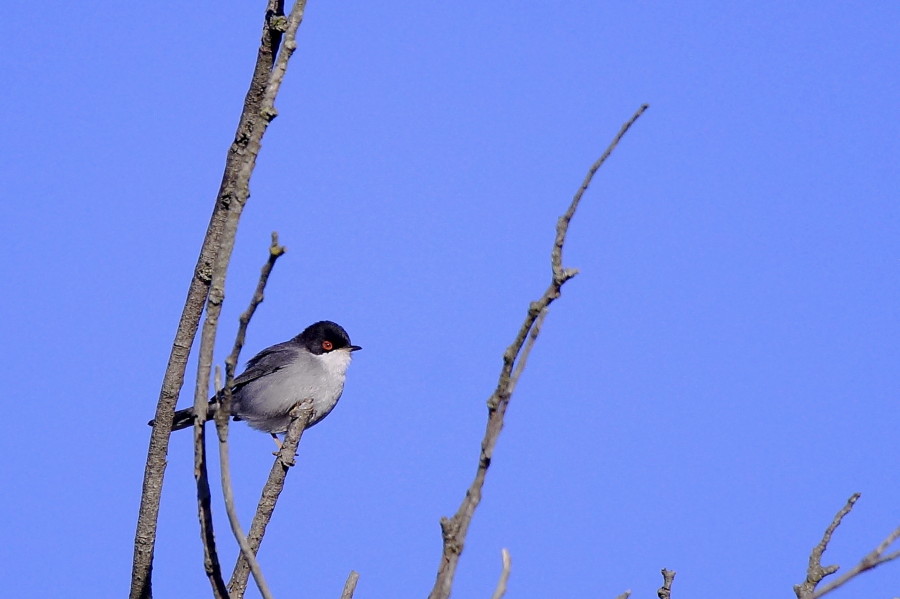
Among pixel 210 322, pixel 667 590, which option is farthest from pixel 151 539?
pixel 667 590

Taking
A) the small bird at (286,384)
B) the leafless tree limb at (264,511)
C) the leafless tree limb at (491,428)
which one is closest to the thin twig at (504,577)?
the leafless tree limb at (491,428)

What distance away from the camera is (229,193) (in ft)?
11.3

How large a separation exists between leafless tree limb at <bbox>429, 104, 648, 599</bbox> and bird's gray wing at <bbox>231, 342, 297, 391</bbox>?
8.19 meters

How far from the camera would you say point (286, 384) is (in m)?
10.0

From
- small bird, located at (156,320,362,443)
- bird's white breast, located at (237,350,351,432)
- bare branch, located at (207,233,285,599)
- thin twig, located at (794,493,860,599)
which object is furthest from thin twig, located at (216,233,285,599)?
bird's white breast, located at (237,350,351,432)

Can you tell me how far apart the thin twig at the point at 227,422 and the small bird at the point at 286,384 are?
24.3 feet

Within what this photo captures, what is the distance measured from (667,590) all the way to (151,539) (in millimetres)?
1809

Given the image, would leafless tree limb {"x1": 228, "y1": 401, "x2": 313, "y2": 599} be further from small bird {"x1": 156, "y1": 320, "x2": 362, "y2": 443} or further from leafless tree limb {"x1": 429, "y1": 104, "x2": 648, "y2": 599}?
small bird {"x1": 156, "y1": 320, "x2": 362, "y2": 443}

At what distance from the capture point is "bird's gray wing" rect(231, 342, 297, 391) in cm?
1024

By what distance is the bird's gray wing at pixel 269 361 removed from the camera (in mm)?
10242

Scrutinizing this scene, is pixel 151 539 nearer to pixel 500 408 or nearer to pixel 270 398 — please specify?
pixel 500 408

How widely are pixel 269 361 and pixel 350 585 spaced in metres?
7.44

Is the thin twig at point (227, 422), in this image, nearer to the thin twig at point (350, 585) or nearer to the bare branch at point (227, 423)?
the bare branch at point (227, 423)

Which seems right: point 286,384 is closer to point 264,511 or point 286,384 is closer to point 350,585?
point 264,511
